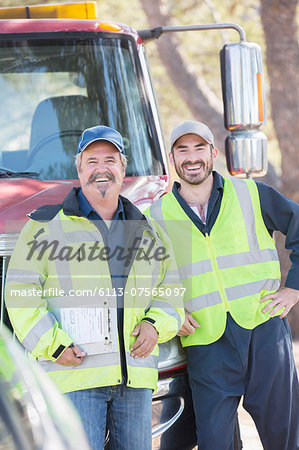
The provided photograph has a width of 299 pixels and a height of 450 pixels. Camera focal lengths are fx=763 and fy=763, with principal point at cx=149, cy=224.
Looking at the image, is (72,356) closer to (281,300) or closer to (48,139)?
(281,300)

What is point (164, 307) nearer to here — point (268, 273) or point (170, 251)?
point (170, 251)

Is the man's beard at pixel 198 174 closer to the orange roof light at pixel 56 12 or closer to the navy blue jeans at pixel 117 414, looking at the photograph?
the navy blue jeans at pixel 117 414

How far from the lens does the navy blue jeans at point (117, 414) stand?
3.11m

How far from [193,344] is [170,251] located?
0.50 metres

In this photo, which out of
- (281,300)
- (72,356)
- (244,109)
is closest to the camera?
(72,356)

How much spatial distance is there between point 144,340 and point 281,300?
0.88 meters

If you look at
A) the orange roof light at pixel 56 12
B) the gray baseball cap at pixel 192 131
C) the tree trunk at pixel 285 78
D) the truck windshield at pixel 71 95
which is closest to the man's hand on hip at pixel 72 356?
the gray baseball cap at pixel 192 131

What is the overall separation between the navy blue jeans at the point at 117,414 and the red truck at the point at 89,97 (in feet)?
4.92

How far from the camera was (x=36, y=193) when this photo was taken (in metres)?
3.86

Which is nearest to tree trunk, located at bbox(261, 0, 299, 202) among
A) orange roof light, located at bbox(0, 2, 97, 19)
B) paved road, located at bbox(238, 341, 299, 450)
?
paved road, located at bbox(238, 341, 299, 450)

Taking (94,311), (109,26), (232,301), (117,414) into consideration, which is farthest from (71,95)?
(117,414)

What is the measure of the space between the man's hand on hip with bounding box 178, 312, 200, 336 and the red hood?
2.24 feet

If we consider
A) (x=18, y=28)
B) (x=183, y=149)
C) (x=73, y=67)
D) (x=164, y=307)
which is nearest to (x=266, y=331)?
(x=164, y=307)

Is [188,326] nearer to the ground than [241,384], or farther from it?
farther from it
